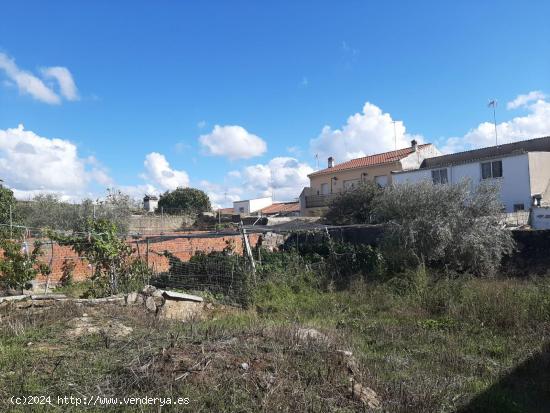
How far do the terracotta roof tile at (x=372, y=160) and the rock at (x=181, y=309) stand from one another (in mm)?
28818

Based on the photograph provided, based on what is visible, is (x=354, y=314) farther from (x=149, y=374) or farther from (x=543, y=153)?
(x=543, y=153)

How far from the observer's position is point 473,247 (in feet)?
42.5

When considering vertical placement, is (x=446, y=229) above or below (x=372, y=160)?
below

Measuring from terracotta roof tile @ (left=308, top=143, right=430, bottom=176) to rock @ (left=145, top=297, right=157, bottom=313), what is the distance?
29601 millimetres

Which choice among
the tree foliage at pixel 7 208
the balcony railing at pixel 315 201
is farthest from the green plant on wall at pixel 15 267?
the balcony railing at pixel 315 201

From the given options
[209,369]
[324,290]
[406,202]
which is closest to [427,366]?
[209,369]

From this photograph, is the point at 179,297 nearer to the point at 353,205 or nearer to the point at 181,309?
the point at 181,309

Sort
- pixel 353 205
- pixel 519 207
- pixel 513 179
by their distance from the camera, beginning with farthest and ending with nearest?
pixel 513 179, pixel 519 207, pixel 353 205

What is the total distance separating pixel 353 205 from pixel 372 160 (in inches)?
583

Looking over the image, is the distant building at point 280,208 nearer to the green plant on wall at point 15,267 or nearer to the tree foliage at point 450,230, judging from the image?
the tree foliage at point 450,230

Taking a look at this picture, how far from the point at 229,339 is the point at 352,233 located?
1241cm

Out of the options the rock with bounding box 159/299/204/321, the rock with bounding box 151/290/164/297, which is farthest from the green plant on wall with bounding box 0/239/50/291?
the rock with bounding box 159/299/204/321

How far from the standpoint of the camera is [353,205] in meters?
25.9

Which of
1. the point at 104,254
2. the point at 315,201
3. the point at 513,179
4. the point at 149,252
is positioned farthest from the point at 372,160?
the point at 104,254
